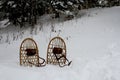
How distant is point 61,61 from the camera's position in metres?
6.60

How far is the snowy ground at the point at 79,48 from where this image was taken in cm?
583

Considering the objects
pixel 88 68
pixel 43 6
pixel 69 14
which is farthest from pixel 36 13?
pixel 88 68

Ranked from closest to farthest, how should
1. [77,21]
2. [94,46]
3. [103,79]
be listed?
1. [103,79]
2. [94,46]
3. [77,21]

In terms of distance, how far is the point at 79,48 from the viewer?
765cm

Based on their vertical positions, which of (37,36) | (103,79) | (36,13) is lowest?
(103,79)

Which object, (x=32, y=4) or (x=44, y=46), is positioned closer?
(x=44, y=46)

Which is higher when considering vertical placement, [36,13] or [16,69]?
[36,13]

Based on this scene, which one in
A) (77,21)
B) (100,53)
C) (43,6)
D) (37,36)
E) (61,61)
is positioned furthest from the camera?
(43,6)

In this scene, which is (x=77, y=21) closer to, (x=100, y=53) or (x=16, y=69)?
(x=100, y=53)

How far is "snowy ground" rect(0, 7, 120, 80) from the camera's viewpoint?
583 cm

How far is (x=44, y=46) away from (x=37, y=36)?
125cm

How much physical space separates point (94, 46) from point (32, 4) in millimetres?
3957

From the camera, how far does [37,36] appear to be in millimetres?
9180

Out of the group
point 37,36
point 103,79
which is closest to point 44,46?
point 37,36
